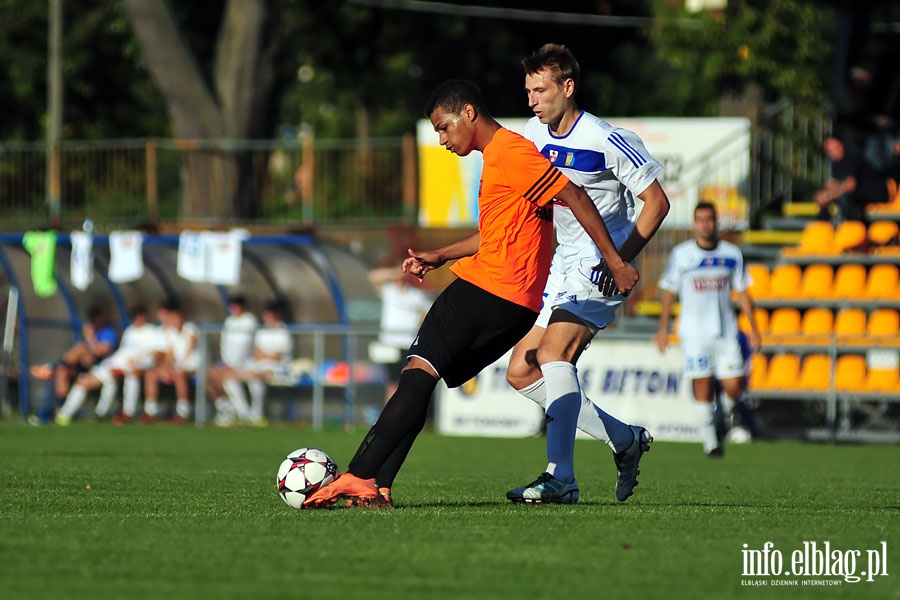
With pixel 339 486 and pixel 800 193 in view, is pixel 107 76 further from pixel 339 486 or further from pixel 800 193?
pixel 339 486

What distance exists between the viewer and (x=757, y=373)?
1978 cm

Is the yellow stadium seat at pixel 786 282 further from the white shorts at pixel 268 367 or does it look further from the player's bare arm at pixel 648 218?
the player's bare arm at pixel 648 218

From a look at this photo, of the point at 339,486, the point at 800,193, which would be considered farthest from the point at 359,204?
the point at 339,486

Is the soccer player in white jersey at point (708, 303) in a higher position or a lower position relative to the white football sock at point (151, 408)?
higher

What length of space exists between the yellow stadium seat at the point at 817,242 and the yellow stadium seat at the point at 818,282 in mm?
366

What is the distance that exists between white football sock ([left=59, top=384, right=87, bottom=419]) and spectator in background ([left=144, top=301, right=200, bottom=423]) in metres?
0.90

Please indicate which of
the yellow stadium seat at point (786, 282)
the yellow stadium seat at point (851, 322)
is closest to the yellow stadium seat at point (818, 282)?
the yellow stadium seat at point (786, 282)

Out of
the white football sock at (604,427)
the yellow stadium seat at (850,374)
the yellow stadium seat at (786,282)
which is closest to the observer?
the white football sock at (604,427)

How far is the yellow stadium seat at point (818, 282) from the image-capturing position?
66.0 feet

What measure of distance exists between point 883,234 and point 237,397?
8.87 metres

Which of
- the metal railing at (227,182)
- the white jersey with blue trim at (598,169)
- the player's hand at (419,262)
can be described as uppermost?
the metal railing at (227,182)

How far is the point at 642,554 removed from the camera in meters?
A: 6.18

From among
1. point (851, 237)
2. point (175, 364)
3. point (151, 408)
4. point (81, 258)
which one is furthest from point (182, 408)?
point (851, 237)

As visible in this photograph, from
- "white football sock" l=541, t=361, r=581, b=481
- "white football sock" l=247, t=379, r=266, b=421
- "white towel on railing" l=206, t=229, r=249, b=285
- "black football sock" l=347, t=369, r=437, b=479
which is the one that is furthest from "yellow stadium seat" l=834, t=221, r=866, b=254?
"black football sock" l=347, t=369, r=437, b=479
